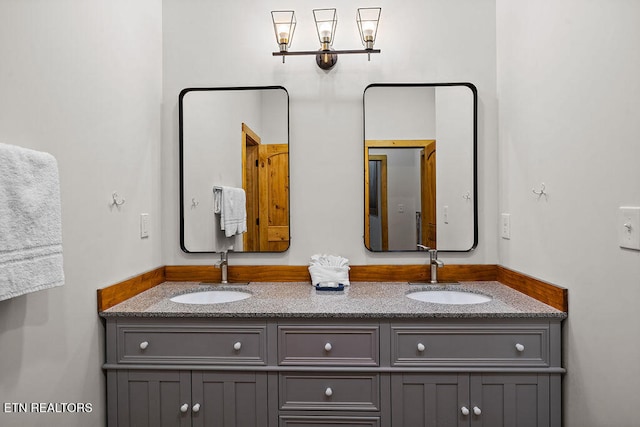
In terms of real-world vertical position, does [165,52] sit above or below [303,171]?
above

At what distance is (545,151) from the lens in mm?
1672

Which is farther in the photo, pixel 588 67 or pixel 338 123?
pixel 338 123

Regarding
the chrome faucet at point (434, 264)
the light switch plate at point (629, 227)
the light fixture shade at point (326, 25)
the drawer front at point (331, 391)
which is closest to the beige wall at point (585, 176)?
the light switch plate at point (629, 227)

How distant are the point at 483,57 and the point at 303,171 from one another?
114 cm

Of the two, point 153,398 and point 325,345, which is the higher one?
point 325,345

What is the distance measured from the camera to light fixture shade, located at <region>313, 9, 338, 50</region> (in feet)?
6.87

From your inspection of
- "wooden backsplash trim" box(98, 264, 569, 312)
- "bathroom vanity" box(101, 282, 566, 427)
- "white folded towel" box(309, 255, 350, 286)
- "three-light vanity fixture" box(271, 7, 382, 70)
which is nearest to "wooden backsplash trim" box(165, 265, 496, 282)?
"wooden backsplash trim" box(98, 264, 569, 312)

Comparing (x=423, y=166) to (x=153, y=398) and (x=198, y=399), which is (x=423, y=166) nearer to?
(x=198, y=399)

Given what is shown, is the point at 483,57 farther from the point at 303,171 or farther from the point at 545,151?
the point at 303,171

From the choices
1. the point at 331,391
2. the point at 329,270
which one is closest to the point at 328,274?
the point at 329,270

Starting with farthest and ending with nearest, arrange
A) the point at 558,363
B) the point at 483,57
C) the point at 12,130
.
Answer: the point at 483,57 → the point at 558,363 → the point at 12,130

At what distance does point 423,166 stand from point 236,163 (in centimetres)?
99

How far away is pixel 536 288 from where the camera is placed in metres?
1.76

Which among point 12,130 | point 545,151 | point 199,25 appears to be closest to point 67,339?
point 12,130
